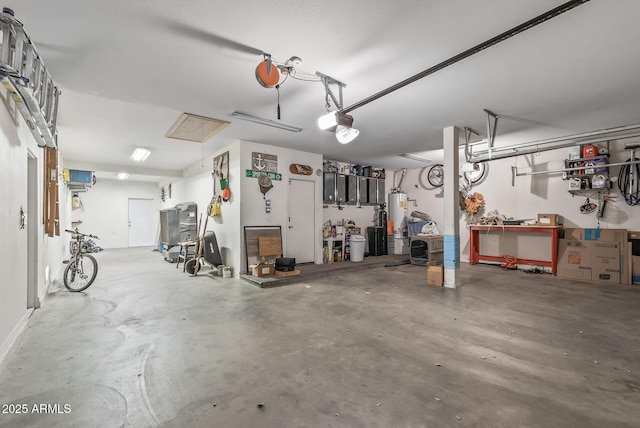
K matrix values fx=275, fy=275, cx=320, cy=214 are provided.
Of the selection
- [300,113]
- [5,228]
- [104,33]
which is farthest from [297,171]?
[5,228]

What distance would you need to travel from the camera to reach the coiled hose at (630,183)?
5.18m

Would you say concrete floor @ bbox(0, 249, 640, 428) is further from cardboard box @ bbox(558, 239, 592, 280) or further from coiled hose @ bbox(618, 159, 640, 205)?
coiled hose @ bbox(618, 159, 640, 205)

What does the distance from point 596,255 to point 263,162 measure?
22.6 feet

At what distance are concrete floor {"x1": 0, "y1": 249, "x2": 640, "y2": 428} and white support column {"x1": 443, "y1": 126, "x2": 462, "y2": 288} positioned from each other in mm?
659

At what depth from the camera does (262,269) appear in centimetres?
530

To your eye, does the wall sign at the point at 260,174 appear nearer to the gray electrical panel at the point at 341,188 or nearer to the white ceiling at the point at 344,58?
the white ceiling at the point at 344,58

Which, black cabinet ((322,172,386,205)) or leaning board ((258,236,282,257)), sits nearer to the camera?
leaning board ((258,236,282,257))

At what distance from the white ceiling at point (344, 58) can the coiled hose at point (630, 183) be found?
143cm

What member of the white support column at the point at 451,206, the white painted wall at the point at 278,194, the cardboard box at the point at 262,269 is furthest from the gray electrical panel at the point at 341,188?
the white support column at the point at 451,206

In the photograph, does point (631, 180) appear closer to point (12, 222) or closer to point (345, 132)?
point (345, 132)

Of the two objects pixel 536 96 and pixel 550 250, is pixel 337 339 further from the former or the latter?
pixel 550 250

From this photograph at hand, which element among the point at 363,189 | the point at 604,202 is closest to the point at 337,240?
the point at 363,189

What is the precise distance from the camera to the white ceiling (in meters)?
2.10

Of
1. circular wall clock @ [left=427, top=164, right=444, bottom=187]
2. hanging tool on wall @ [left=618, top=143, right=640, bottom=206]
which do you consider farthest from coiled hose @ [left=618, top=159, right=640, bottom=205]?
circular wall clock @ [left=427, top=164, right=444, bottom=187]
